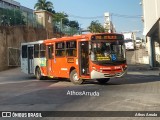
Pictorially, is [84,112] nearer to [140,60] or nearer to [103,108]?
[103,108]

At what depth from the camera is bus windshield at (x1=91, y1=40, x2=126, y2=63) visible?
18125mm

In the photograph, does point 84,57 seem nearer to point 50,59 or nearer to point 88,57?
point 88,57

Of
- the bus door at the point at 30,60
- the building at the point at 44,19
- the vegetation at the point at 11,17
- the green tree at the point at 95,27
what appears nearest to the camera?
the bus door at the point at 30,60

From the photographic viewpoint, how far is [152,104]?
11469 millimetres

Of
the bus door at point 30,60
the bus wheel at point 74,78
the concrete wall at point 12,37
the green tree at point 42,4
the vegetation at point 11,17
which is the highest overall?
the green tree at point 42,4

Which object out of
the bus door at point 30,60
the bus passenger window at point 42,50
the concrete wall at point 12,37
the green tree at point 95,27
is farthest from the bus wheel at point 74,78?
the green tree at point 95,27

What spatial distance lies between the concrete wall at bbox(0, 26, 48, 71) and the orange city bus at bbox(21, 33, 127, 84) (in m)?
13.3

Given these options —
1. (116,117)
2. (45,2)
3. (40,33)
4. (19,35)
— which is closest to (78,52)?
(116,117)

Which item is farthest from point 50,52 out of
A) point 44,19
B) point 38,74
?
point 44,19

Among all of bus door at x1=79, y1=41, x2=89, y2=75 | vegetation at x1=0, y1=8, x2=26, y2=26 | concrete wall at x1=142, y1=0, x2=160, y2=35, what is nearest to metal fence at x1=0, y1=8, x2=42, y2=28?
vegetation at x1=0, y1=8, x2=26, y2=26

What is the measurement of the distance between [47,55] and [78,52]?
4.39 metres

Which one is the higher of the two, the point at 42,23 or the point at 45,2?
the point at 45,2

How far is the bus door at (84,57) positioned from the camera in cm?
1862

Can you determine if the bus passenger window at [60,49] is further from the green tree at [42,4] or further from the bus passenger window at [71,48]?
the green tree at [42,4]
